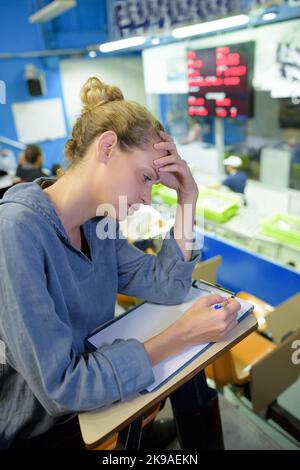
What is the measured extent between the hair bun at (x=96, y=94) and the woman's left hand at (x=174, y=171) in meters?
0.17

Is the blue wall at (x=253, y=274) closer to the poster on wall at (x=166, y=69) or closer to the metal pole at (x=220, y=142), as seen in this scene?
the metal pole at (x=220, y=142)

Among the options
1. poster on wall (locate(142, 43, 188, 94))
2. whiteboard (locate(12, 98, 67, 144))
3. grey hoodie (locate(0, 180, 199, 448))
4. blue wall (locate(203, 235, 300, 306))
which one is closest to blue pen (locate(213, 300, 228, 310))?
grey hoodie (locate(0, 180, 199, 448))

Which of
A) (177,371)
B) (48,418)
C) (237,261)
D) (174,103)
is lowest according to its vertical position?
(237,261)

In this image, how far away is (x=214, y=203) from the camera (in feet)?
8.92

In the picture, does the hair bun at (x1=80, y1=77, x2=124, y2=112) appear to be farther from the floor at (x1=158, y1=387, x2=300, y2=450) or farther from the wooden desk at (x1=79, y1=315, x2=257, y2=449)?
the floor at (x1=158, y1=387, x2=300, y2=450)

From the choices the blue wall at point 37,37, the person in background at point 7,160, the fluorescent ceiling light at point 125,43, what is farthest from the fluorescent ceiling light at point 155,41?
the person in background at point 7,160

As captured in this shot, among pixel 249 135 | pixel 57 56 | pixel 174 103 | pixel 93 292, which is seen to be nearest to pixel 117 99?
pixel 93 292

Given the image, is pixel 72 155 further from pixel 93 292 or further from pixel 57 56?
pixel 57 56

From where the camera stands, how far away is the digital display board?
3072mm

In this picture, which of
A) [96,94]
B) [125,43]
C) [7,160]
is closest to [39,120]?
[7,160]

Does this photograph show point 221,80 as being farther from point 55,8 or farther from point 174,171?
point 174,171

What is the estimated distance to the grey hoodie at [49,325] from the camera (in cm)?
65

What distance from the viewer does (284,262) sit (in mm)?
2309

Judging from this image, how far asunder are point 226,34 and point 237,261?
2301 mm
